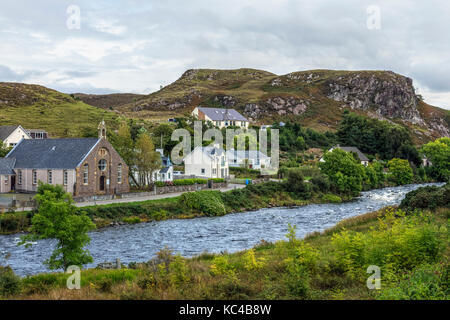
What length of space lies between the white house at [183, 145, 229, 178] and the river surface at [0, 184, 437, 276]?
21.6 meters

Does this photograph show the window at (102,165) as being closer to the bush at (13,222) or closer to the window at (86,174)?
the window at (86,174)

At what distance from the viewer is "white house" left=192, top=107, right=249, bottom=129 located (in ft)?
440

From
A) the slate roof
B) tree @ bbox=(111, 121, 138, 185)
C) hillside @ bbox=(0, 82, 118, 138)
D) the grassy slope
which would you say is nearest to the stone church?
tree @ bbox=(111, 121, 138, 185)

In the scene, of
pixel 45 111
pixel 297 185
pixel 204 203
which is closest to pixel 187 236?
pixel 204 203

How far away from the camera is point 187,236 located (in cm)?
3875

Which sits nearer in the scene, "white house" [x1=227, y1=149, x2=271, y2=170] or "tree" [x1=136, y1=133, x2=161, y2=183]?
"tree" [x1=136, y1=133, x2=161, y2=183]

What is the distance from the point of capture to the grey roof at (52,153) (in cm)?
5266

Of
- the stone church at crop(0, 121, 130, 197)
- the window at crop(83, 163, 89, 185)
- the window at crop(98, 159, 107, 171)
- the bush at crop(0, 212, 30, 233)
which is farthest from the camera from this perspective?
the window at crop(98, 159, 107, 171)

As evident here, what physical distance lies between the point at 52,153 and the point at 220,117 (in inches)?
3381

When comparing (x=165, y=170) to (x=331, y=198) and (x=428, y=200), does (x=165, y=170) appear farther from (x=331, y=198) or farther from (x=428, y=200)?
(x=428, y=200)

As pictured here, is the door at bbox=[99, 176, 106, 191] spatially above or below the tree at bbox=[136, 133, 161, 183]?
below

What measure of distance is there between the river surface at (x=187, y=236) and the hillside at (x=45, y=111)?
2196 inches

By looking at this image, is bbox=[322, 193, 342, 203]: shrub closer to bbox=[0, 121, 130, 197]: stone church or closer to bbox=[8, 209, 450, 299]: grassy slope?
bbox=[0, 121, 130, 197]: stone church
